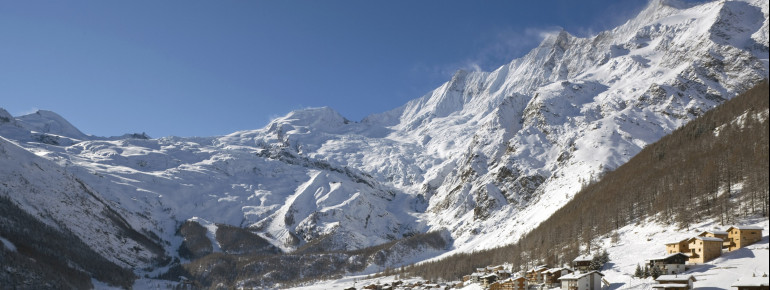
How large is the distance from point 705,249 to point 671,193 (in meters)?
54.4

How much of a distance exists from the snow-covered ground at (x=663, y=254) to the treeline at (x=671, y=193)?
3.41 metres

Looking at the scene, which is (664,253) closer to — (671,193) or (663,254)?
(663,254)

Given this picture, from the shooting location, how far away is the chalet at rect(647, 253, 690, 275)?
8300cm

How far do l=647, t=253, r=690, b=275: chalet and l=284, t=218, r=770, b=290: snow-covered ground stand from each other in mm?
1192

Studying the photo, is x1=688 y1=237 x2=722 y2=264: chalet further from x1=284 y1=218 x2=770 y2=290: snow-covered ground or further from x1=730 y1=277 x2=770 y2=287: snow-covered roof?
x1=730 y1=277 x2=770 y2=287: snow-covered roof

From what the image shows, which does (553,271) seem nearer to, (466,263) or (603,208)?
(603,208)

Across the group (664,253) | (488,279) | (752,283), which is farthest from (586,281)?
(488,279)

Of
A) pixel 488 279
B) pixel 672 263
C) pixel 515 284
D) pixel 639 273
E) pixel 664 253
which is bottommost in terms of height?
pixel 488 279

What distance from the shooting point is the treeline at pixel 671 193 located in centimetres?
11588

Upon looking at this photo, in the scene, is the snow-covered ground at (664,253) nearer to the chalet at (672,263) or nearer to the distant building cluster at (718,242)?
the distant building cluster at (718,242)

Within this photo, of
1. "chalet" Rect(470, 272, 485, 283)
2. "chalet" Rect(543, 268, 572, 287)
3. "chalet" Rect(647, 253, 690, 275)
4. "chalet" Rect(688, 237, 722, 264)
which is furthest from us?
"chalet" Rect(470, 272, 485, 283)

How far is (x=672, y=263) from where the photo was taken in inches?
3317

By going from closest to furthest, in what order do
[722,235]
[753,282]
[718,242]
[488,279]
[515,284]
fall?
[753,282], [718,242], [722,235], [515,284], [488,279]

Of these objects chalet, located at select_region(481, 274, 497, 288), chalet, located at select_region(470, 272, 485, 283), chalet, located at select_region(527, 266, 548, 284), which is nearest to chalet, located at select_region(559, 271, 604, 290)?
chalet, located at select_region(527, 266, 548, 284)
